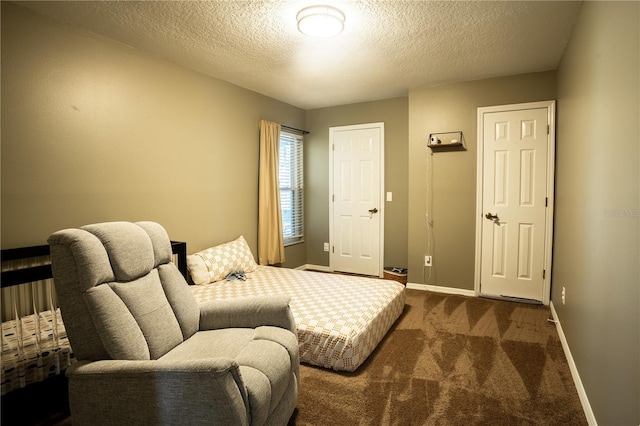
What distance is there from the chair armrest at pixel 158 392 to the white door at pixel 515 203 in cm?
345

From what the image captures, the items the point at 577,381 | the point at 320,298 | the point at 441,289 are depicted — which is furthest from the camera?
the point at 441,289

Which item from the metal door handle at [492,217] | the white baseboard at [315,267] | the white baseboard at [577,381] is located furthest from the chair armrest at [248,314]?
the white baseboard at [315,267]

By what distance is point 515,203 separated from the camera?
382cm

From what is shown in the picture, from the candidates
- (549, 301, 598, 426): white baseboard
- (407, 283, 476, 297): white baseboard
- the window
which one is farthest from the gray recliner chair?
the window

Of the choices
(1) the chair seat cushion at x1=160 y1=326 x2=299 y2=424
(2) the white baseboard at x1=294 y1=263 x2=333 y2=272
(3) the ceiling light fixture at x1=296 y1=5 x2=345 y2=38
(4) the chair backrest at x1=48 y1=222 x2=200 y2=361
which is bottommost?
(2) the white baseboard at x1=294 y1=263 x2=333 y2=272

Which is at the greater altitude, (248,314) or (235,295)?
(248,314)

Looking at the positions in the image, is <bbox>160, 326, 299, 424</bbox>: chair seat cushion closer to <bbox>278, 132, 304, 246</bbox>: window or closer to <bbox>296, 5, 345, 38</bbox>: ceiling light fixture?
<bbox>296, 5, 345, 38</bbox>: ceiling light fixture

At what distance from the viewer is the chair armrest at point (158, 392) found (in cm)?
130

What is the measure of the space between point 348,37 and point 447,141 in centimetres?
188

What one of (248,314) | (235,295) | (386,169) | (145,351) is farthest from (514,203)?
(145,351)

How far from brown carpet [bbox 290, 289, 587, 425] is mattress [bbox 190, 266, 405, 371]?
0.36 ft

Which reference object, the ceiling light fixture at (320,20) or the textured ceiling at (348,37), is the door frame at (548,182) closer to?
the textured ceiling at (348,37)

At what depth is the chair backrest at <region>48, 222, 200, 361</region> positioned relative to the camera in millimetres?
1446

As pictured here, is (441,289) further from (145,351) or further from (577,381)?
(145,351)
